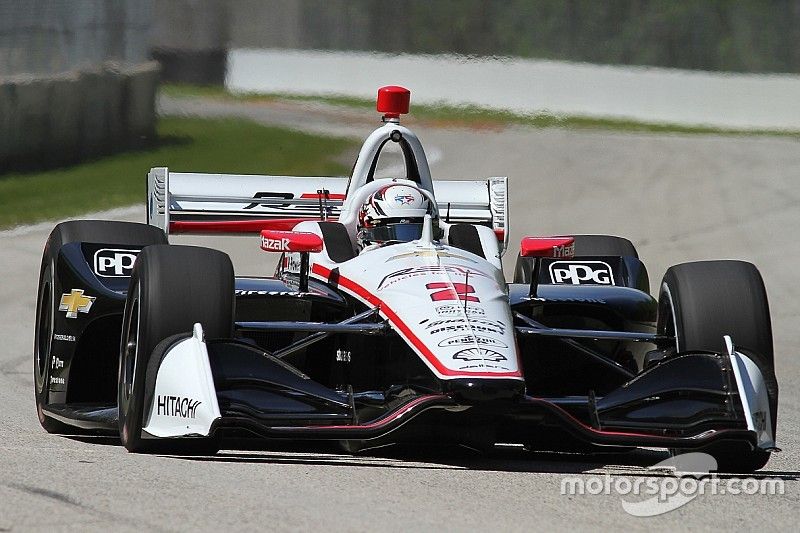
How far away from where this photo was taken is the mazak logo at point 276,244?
7.74m

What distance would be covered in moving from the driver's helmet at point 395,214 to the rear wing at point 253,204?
1.30m

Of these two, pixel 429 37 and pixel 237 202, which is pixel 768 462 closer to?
pixel 237 202

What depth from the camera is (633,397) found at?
22.8 ft

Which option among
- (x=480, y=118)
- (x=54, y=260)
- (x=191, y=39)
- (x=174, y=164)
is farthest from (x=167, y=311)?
(x=191, y=39)

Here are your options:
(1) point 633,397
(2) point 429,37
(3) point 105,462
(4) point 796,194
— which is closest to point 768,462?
(1) point 633,397

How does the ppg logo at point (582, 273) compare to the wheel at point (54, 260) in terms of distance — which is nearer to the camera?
the wheel at point (54, 260)

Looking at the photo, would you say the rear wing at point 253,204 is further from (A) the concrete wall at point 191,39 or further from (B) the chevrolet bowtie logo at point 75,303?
(A) the concrete wall at point 191,39

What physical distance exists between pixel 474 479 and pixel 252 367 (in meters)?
1.07

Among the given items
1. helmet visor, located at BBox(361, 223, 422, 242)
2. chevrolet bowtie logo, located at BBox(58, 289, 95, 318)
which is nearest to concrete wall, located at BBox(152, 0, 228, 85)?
chevrolet bowtie logo, located at BBox(58, 289, 95, 318)

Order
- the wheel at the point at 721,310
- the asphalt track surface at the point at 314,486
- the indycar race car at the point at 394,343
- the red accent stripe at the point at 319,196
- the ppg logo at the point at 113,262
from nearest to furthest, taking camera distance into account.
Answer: the asphalt track surface at the point at 314,486 < the indycar race car at the point at 394,343 < the wheel at the point at 721,310 < the ppg logo at the point at 113,262 < the red accent stripe at the point at 319,196

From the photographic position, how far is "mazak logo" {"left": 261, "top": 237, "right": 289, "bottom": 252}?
774 cm

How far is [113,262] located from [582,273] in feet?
9.43

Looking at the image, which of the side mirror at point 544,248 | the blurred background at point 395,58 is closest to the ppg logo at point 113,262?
the side mirror at point 544,248

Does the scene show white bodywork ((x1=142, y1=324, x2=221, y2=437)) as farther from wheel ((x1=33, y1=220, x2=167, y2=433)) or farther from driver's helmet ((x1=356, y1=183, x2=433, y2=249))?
wheel ((x1=33, y1=220, x2=167, y2=433))
